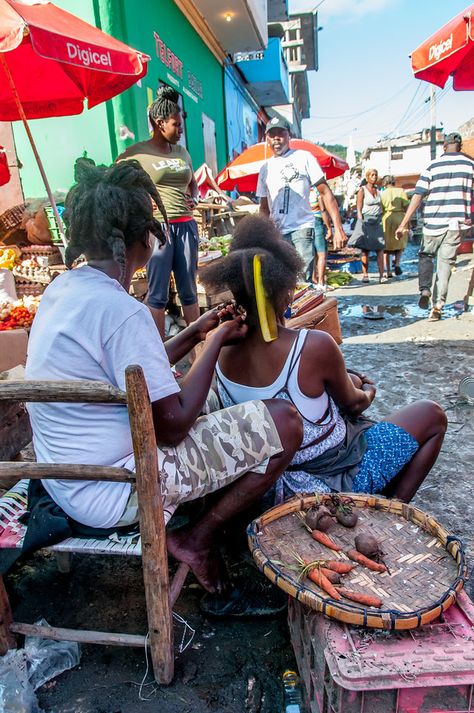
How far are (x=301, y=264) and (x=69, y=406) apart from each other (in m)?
1.09

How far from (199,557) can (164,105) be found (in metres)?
3.59

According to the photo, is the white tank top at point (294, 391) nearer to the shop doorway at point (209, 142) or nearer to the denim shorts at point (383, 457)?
the denim shorts at point (383, 457)

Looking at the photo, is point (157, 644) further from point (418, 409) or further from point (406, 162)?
point (406, 162)

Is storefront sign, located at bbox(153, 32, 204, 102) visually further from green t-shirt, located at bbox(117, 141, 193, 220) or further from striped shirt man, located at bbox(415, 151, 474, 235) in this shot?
striped shirt man, located at bbox(415, 151, 474, 235)

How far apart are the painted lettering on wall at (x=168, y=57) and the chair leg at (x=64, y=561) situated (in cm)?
732

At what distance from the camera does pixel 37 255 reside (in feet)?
19.3

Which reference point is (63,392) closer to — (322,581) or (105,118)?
(322,581)

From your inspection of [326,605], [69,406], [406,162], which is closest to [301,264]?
[69,406]

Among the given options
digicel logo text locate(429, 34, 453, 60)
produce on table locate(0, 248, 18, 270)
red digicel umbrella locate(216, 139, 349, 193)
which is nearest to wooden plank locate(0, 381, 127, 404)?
produce on table locate(0, 248, 18, 270)

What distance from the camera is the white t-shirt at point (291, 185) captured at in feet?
17.8

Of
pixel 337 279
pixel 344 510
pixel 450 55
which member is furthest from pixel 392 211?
pixel 344 510

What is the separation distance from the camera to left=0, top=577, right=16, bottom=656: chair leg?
1.67m

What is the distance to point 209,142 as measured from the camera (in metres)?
10.9

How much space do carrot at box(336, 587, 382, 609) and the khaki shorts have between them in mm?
516
